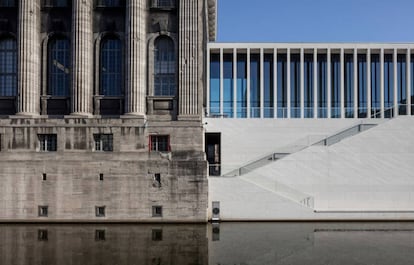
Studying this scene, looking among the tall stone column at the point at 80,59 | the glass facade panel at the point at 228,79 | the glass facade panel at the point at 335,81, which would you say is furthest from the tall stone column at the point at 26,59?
the glass facade panel at the point at 335,81

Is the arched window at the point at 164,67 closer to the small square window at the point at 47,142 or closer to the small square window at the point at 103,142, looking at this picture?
the small square window at the point at 103,142

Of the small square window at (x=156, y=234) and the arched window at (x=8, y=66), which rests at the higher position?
the arched window at (x=8, y=66)

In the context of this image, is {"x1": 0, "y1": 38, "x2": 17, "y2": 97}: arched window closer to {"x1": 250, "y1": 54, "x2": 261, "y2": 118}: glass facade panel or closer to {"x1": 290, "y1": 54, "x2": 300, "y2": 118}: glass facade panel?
{"x1": 250, "y1": 54, "x2": 261, "y2": 118}: glass facade panel

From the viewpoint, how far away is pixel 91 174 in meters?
36.3

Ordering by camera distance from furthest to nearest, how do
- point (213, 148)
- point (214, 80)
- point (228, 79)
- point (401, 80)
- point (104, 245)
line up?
point (401, 80) < point (213, 148) < point (228, 79) < point (214, 80) < point (104, 245)

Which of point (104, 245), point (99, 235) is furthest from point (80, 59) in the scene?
point (104, 245)

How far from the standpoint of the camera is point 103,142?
3834 cm

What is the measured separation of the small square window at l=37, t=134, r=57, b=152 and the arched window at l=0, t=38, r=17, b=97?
4.92m

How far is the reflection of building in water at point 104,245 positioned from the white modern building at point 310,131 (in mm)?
6596

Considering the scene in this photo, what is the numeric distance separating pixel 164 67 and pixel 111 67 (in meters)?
4.30

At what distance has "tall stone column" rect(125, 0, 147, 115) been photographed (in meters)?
Result: 38.8

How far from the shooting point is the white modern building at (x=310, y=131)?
37.4 metres

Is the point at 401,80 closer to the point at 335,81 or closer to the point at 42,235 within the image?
the point at 335,81

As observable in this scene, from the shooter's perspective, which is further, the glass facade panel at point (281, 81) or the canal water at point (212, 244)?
the glass facade panel at point (281, 81)
